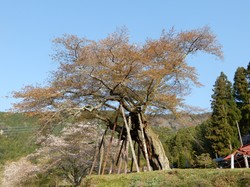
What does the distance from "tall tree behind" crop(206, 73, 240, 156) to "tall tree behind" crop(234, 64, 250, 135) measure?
63 centimetres

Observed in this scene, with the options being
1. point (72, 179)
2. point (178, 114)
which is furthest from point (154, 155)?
point (72, 179)

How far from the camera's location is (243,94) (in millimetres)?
24266

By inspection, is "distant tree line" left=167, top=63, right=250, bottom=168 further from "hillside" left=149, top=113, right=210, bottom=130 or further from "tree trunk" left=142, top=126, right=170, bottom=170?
"tree trunk" left=142, top=126, right=170, bottom=170

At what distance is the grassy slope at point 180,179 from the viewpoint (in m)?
6.29

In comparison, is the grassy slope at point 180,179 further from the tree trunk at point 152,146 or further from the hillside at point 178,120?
the hillside at point 178,120

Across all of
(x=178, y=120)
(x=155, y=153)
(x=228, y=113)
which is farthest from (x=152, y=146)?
(x=228, y=113)

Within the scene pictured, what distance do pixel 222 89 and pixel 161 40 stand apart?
14411 mm

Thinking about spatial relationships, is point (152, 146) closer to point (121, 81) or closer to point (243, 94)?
point (121, 81)

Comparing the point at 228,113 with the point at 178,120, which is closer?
the point at 178,120

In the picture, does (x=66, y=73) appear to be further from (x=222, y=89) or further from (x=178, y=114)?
(x=222, y=89)

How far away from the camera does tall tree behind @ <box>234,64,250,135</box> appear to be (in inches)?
956

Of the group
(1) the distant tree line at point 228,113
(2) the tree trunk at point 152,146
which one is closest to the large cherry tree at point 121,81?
(2) the tree trunk at point 152,146

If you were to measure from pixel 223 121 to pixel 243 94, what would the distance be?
9.34 feet

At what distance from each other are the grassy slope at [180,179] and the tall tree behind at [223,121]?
1614 centimetres
